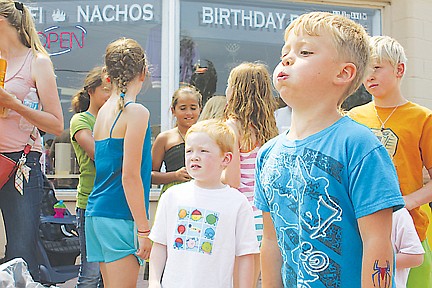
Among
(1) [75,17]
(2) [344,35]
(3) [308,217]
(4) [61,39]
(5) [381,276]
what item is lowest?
(5) [381,276]

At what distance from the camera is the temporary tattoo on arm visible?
199cm

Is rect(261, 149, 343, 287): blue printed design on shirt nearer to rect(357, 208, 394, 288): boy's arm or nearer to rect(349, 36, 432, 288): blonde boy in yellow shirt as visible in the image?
rect(357, 208, 394, 288): boy's arm

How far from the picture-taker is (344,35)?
213cm

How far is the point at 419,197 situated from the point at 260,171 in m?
1.36

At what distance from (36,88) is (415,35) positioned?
5878 millimetres

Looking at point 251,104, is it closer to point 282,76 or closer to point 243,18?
point 282,76

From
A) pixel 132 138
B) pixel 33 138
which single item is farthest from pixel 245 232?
pixel 33 138

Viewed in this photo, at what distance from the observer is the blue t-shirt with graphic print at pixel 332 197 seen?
1.99 metres

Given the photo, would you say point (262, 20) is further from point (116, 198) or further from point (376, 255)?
point (376, 255)

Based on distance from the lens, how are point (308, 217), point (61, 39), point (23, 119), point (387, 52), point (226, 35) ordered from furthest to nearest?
point (226, 35)
point (61, 39)
point (23, 119)
point (387, 52)
point (308, 217)

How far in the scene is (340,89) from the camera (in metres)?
2.17

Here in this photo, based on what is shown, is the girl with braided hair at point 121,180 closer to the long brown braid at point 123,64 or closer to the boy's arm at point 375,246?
the long brown braid at point 123,64

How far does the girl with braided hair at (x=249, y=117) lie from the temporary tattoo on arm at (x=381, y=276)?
2.04 m

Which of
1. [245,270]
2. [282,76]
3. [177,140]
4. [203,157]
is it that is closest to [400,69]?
[203,157]
